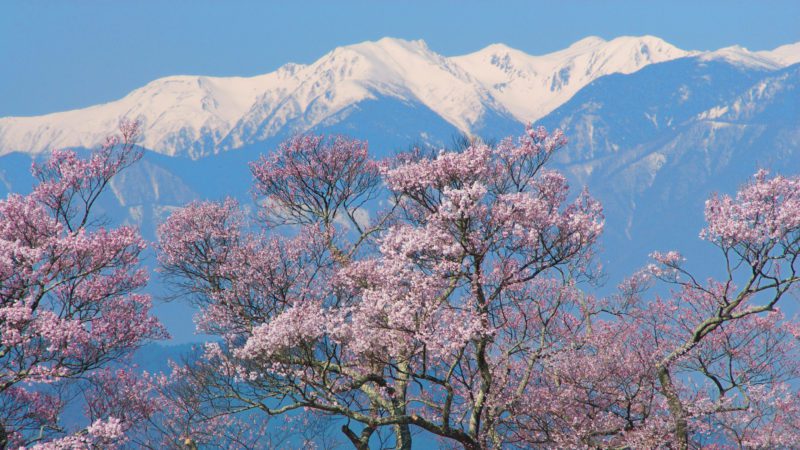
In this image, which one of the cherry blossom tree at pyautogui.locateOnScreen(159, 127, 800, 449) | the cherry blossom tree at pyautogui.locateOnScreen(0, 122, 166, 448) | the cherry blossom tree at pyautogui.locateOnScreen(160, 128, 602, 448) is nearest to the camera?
the cherry blossom tree at pyautogui.locateOnScreen(160, 128, 602, 448)

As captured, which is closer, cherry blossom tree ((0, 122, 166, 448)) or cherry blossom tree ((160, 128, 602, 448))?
cherry blossom tree ((160, 128, 602, 448))

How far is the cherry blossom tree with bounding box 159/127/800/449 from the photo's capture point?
21.1 metres

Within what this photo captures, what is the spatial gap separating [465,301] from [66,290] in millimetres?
11326

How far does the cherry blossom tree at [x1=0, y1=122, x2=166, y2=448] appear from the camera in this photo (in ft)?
71.1

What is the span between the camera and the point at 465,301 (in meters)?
22.8

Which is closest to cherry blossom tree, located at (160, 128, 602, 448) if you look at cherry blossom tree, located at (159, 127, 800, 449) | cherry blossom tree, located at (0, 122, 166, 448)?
cherry blossom tree, located at (159, 127, 800, 449)

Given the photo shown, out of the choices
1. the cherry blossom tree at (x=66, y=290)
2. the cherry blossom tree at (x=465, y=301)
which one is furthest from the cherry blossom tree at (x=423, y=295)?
the cherry blossom tree at (x=66, y=290)

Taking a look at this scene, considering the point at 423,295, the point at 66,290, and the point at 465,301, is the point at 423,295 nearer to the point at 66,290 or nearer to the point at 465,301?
the point at 465,301

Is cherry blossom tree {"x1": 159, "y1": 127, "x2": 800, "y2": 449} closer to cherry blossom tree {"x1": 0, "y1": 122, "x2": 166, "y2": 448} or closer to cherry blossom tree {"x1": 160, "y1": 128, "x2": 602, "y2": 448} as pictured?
cherry blossom tree {"x1": 160, "y1": 128, "x2": 602, "y2": 448}

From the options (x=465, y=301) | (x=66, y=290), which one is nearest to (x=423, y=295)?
(x=465, y=301)

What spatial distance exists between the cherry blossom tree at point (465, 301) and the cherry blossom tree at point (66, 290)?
2.98 m

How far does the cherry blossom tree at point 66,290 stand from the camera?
21.7m

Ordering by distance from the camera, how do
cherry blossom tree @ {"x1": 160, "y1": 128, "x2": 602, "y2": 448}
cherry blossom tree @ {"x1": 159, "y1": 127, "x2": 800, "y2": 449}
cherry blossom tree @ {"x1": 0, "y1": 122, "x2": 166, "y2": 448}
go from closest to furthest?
cherry blossom tree @ {"x1": 160, "y1": 128, "x2": 602, "y2": 448}
cherry blossom tree @ {"x1": 159, "y1": 127, "x2": 800, "y2": 449}
cherry blossom tree @ {"x1": 0, "y1": 122, "x2": 166, "y2": 448}

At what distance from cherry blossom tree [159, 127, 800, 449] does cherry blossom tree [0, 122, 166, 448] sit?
298cm
